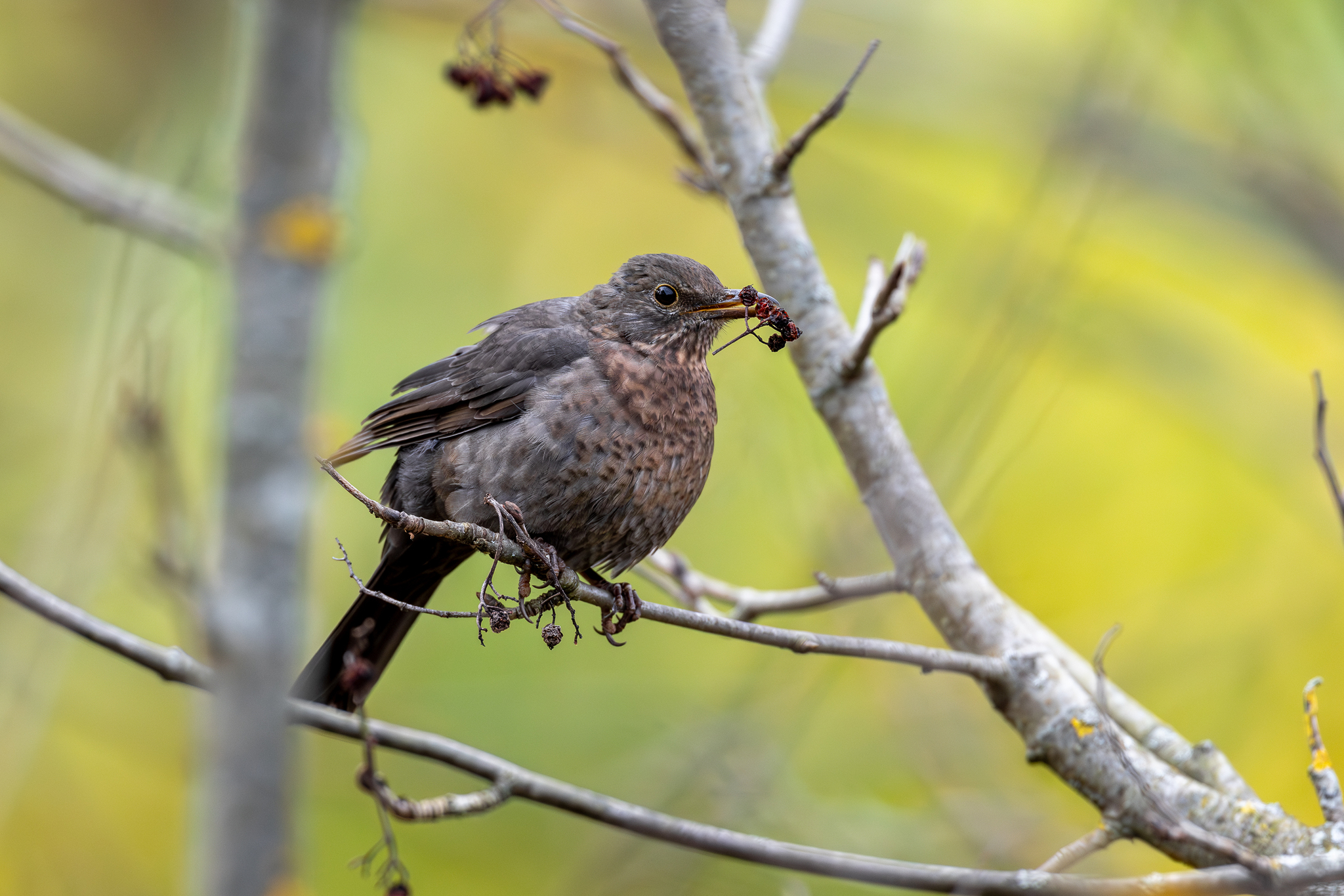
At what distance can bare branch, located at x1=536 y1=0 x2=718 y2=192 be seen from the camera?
15.1ft

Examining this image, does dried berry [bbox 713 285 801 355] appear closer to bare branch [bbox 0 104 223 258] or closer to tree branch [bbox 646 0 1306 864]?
tree branch [bbox 646 0 1306 864]

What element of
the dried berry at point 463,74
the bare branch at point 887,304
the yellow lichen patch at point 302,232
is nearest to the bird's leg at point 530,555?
the bare branch at point 887,304

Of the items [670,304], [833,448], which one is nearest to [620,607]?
[670,304]

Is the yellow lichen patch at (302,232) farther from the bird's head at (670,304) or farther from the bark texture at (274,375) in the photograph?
the bird's head at (670,304)

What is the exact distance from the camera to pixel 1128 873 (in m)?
5.92

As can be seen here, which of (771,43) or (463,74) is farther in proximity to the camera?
(771,43)

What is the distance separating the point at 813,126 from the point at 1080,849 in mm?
2380

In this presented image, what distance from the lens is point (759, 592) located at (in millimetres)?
4523

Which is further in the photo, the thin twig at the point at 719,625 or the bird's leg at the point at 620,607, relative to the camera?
the bird's leg at the point at 620,607

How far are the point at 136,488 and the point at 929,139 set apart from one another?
4.37m

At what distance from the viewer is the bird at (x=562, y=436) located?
4.02 metres

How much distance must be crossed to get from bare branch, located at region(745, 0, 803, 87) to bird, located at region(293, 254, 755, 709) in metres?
0.89

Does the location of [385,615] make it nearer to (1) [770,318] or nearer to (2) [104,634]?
(1) [770,318]

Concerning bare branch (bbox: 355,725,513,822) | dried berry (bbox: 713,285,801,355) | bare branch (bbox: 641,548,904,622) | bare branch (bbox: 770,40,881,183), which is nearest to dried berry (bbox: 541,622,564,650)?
bare branch (bbox: 355,725,513,822)
